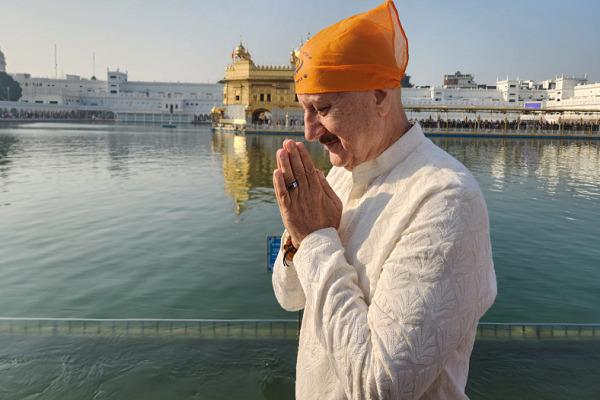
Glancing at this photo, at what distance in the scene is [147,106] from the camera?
90.1 metres

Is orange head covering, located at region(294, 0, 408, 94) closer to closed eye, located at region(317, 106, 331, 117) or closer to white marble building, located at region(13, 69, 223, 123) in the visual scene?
closed eye, located at region(317, 106, 331, 117)

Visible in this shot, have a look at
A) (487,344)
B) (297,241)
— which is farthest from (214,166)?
(297,241)

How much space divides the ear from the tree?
108 m

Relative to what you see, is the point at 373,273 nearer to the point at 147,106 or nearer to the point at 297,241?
the point at 297,241

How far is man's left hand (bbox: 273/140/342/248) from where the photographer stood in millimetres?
1088

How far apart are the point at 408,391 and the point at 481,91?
2906 inches

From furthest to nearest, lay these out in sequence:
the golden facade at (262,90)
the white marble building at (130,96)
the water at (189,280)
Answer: the white marble building at (130,96) → the golden facade at (262,90) → the water at (189,280)

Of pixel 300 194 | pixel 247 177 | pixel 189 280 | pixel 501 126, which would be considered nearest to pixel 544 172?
pixel 247 177

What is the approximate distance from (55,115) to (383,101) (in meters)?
99.6

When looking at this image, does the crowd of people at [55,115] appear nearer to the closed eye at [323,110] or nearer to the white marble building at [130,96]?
the white marble building at [130,96]

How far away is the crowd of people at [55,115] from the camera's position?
84762mm

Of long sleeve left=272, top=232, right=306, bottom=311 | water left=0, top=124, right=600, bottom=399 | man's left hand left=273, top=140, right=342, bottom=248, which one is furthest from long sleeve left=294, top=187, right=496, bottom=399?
water left=0, top=124, right=600, bottom=399

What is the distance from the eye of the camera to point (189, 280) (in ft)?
19.0

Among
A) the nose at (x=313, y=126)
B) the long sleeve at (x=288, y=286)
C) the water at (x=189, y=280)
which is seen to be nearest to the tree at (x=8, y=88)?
the water at (x=189, y=280)
